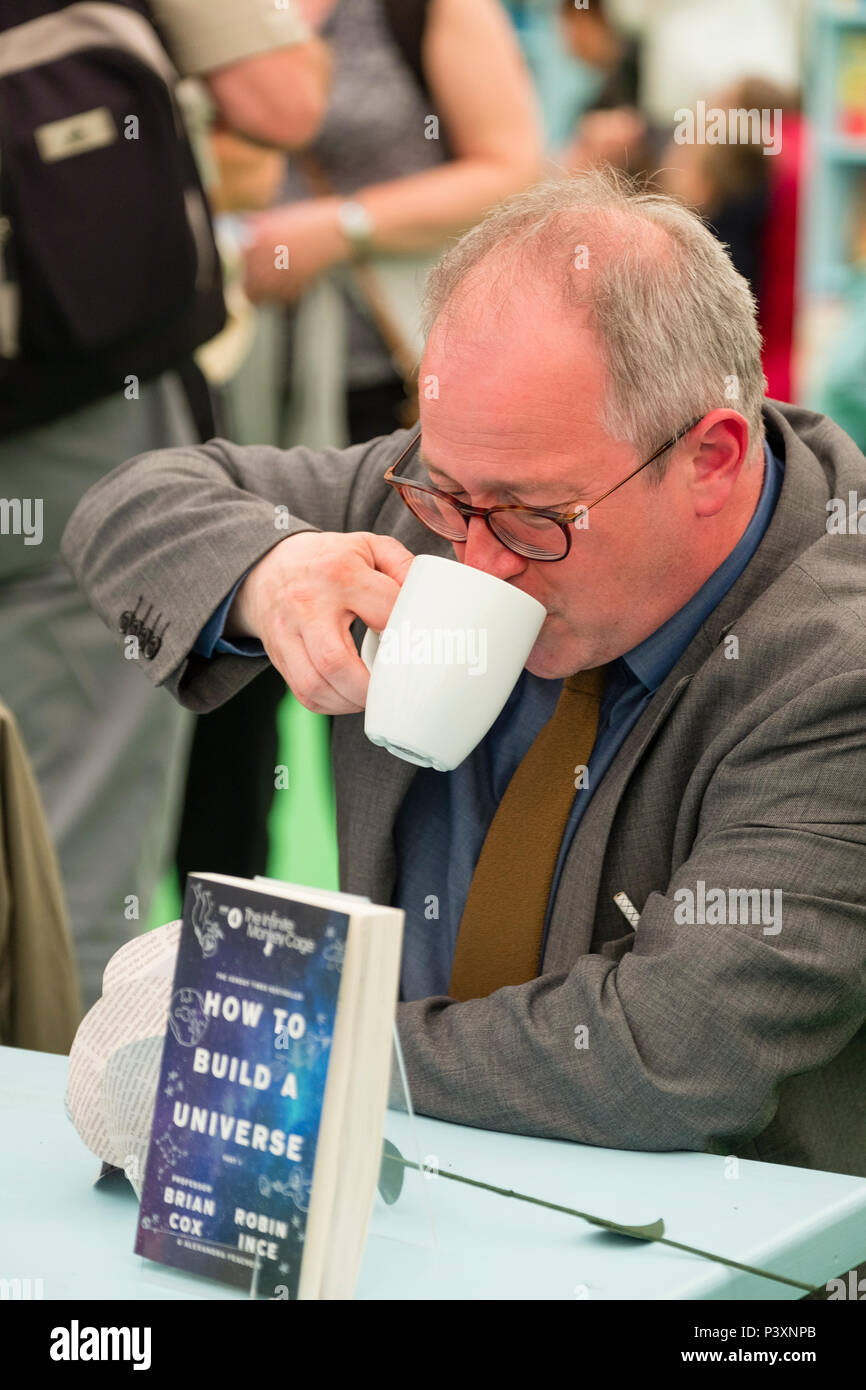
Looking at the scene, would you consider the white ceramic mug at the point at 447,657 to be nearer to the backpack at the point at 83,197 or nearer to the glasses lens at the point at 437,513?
the glasses lens at the point at 437,513

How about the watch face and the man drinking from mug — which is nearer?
the man drinking from mug

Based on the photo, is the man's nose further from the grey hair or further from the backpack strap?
the backpack strap

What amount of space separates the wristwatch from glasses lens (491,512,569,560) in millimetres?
1629

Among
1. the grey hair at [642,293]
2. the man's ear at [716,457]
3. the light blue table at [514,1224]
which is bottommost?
the light blue table at [514,1224]

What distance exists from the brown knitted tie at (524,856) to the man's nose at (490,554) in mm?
158

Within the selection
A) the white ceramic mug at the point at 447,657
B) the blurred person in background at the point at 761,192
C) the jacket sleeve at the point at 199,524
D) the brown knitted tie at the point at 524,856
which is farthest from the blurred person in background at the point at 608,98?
the white ceramic mug at the point at 447,657

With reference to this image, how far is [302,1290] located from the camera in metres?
0.81

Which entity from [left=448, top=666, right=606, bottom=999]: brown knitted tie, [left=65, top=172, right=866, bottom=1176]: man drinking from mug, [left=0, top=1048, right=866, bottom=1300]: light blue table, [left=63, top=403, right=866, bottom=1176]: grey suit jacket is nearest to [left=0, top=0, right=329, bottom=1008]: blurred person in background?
[left=63, top=403, right=866, bottom=1176]: grey suit jacket

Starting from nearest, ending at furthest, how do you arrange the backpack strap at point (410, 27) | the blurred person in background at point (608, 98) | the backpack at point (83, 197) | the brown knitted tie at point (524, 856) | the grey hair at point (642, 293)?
the grey hair at point (642, 293)
the brown knitted tie at point (524, 856)
the backpack at point (83, 197)
the backpack strap at point (410, 27)
the blurred person in background at point (608, 98)

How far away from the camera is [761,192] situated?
3.01m

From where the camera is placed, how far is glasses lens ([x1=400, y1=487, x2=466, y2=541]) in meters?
1.30

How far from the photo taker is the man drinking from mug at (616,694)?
110cm

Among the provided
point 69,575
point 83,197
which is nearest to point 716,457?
point 83,197
